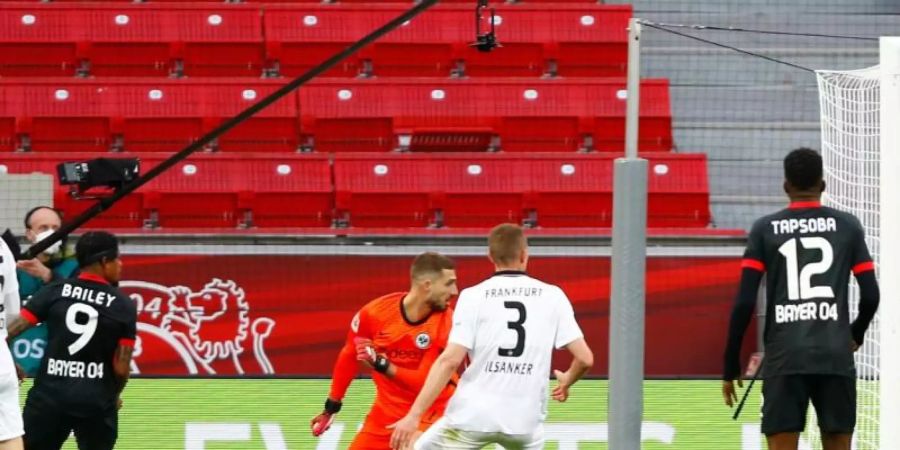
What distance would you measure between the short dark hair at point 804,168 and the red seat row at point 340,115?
278 inches

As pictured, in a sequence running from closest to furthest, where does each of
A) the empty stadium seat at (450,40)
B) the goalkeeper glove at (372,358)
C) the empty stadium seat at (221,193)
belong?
1. the goalkeeper glove at (372,358)
2. the empty stadium seat at (221,193)
3. the empty stadium seat at (450,40)

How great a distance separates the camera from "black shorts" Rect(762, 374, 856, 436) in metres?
5.94

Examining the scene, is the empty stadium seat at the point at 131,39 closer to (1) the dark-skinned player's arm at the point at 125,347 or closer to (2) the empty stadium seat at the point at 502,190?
(2) the empty stadium seat at the point at 502,190

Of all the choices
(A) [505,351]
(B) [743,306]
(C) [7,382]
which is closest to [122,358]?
(C) [7,382]

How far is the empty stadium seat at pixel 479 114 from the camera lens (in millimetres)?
13211

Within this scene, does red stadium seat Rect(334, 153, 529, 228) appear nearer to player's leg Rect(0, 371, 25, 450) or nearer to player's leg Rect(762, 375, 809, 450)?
player's leg Rect(0, 371, 25, 450)

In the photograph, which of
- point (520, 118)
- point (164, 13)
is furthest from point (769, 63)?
point (164, 13)

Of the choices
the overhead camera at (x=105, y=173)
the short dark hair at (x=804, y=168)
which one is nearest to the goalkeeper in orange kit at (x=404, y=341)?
the overhead camera at (x=105, y=173)

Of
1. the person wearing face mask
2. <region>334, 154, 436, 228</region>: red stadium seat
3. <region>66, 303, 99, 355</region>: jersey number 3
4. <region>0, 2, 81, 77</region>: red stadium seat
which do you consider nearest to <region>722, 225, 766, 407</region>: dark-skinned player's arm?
<region>66, 303, 99, 355</region>: jersey number 3

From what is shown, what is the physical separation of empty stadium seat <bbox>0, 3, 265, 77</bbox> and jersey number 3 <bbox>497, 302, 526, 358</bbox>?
858cm

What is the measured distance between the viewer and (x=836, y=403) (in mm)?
5945

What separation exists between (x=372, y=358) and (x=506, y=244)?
103cm

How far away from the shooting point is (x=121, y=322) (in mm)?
7035

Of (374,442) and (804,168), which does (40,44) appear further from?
(804,168)
